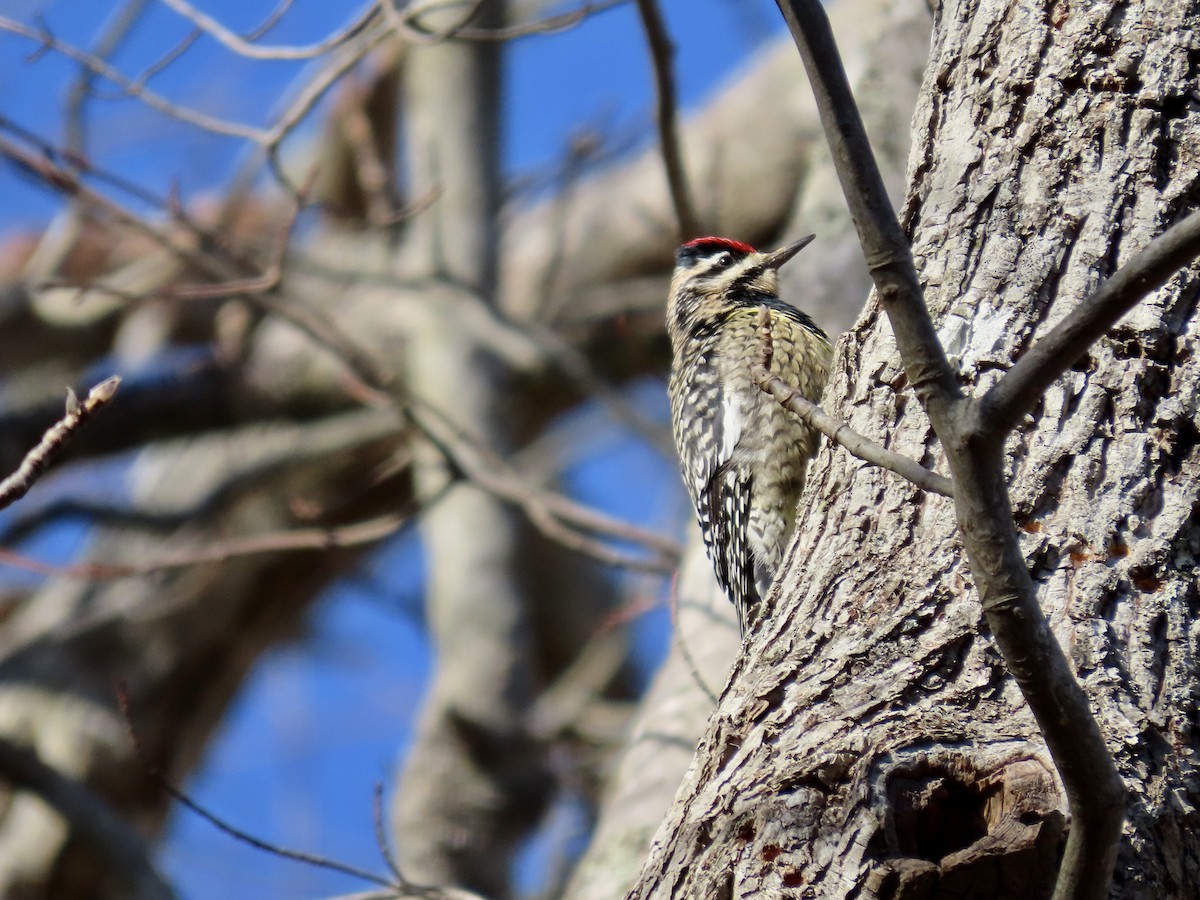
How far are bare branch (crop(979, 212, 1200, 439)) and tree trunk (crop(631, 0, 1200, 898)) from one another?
0.62 m

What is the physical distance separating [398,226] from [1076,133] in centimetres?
647

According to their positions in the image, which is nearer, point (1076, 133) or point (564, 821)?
point (1076, 133)

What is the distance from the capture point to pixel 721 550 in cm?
406

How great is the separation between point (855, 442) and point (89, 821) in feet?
12.5

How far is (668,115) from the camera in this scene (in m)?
4.87

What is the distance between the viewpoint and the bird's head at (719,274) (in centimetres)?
461

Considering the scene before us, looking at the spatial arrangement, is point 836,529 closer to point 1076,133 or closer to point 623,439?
point 1076,133

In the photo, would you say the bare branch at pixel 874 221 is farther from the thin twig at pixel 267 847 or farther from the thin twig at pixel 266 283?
the thin twig at pixel 266 283

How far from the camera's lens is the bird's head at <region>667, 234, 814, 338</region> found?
4613 mm

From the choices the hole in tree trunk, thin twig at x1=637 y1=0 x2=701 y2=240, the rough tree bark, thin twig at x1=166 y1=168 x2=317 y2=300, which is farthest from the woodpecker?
the hole in tree trunk

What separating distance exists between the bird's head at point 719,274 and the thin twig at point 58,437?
280cm

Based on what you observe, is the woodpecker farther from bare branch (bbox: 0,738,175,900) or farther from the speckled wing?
bare branch (bbox: 0,738,175,900)

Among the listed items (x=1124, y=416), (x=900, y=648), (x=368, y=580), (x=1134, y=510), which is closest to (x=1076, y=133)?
(x=1124, y=416)

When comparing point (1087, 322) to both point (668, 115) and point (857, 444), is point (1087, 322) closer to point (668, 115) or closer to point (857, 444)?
point (857, 444)
